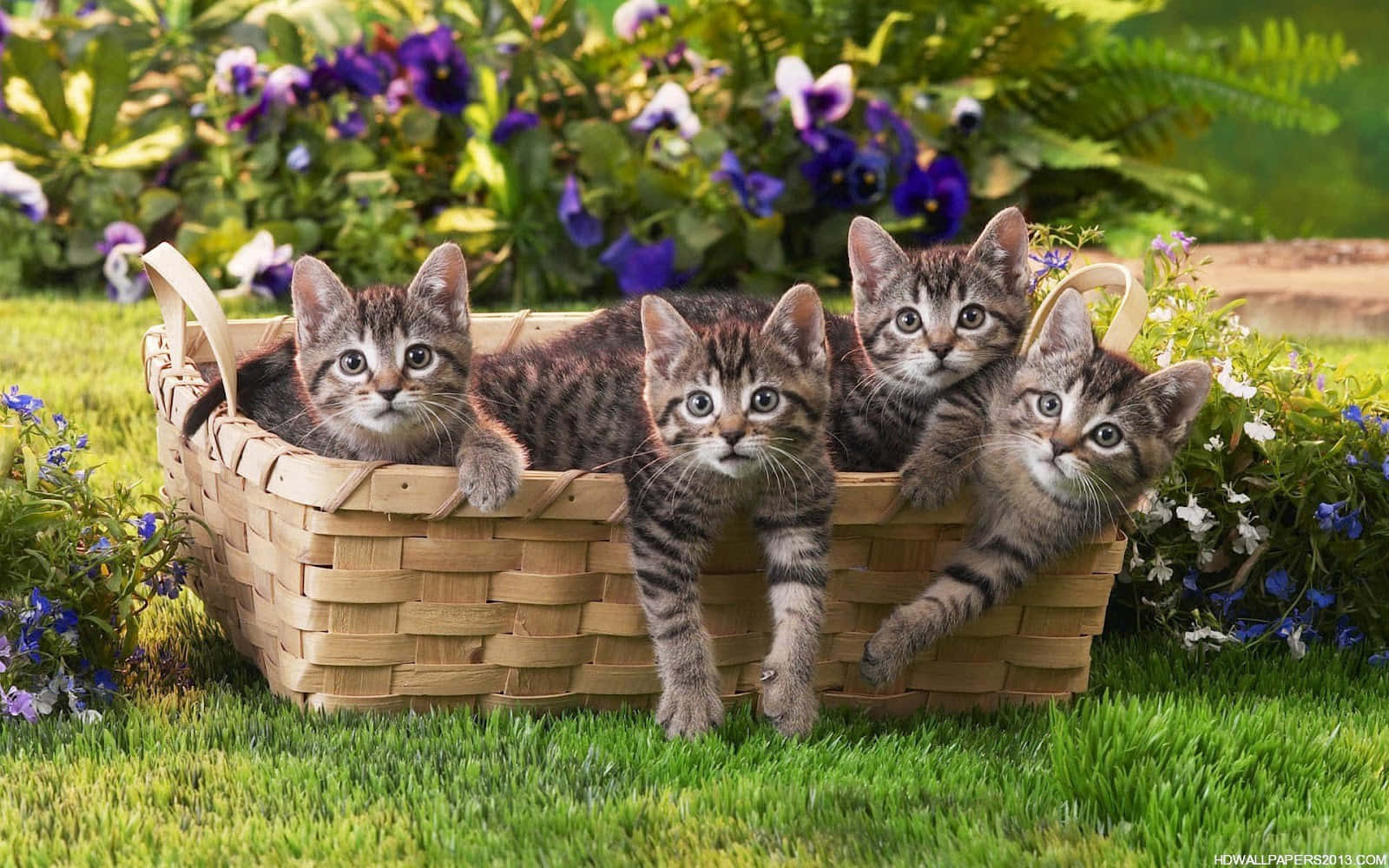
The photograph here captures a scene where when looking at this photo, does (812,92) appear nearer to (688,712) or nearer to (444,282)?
(444,282)

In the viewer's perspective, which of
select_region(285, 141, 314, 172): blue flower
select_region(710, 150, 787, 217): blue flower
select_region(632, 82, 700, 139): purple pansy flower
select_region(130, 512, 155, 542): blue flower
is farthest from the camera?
select_region(285, 141, 314, 172): blue flower

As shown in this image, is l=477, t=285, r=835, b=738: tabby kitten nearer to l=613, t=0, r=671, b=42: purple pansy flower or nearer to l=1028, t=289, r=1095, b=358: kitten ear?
l=1028, t=289, r=1095, b=358: kitten ear

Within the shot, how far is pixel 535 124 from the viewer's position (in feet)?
16.9

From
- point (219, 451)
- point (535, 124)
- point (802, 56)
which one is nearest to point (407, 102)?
point (535, 124)

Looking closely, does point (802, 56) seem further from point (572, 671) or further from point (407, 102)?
point (572, 671)

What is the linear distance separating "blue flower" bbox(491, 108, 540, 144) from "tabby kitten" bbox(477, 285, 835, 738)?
2.96 m

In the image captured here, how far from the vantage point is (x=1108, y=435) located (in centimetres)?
231

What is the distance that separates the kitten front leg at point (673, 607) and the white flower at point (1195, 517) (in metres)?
1.05

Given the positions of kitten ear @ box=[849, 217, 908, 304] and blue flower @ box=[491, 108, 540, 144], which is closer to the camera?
kitten ear @ box=[849, 217, 908, 304]

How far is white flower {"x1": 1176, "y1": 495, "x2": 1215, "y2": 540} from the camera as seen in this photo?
2.68 metres

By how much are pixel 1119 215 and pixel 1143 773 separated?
444cm

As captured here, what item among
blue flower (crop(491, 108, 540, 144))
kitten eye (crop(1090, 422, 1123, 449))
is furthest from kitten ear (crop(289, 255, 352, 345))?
blue flower (crop(491, 108, 540, 144))

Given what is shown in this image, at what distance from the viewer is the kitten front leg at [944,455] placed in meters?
2.30

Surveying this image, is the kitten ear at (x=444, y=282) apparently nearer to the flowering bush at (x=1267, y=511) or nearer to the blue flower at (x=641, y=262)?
the flowering bush at (x=1267, y=511)
